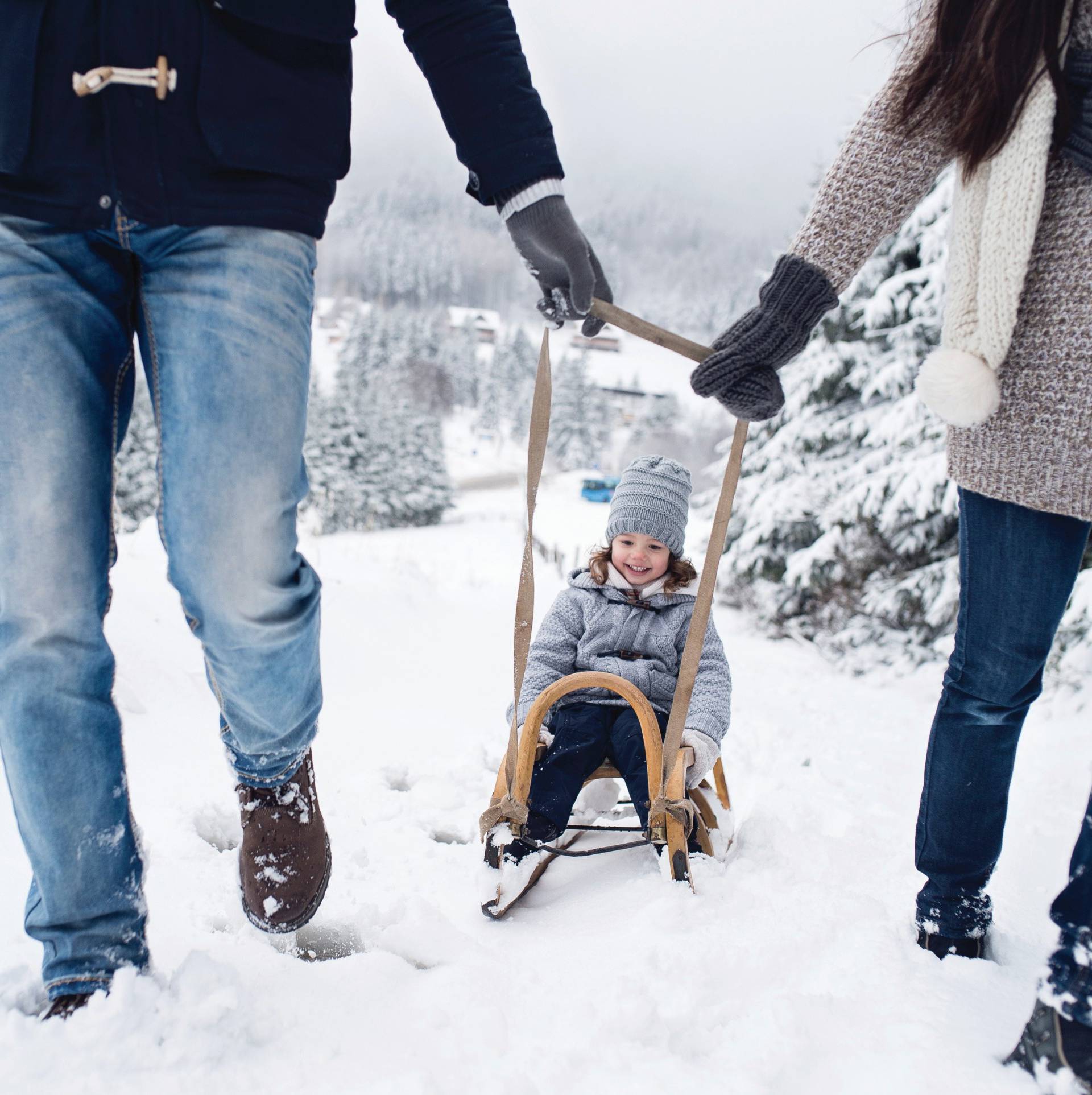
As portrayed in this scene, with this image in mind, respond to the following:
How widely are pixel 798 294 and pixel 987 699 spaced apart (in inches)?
35.2

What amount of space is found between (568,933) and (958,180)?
183 centimetres

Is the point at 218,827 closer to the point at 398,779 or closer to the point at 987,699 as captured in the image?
the point at 398,779

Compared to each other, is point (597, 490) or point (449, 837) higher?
point (449, 837)

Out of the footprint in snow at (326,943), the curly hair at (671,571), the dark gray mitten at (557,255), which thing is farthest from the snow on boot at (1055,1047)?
the curly hair at (671,571)

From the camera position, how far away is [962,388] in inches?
56.6

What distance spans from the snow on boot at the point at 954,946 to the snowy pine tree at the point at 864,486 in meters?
5.08

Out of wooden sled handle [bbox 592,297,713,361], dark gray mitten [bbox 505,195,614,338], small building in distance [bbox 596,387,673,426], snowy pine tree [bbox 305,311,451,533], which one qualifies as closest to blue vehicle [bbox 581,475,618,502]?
snowy pine tree [bbox 305,311,451,533]

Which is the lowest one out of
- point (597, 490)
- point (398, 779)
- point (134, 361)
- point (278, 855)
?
point (597, 490)

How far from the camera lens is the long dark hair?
137 cm

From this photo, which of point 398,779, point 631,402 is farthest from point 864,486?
point 631,402

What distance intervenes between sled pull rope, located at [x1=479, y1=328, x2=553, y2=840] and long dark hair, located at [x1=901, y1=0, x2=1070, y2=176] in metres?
0.89

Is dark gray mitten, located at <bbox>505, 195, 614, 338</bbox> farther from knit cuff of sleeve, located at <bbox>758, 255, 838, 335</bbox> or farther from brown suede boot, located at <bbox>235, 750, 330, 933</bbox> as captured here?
brown suede boot, located at <bbox>235, 750, 330, 933</bbox>

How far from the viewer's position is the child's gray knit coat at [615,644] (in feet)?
8.93

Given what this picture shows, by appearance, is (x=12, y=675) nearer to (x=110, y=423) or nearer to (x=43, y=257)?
(x=110, y=423)
